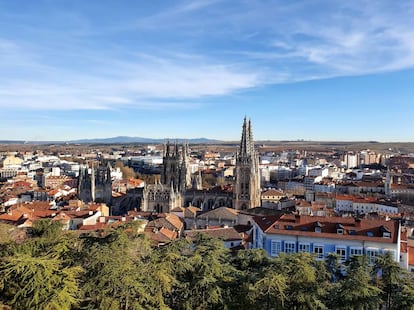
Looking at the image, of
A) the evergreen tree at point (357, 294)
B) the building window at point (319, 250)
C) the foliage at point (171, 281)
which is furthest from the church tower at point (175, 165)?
the evergreen tree at point (357, 294)

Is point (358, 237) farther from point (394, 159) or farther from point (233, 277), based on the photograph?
point (394, 159)

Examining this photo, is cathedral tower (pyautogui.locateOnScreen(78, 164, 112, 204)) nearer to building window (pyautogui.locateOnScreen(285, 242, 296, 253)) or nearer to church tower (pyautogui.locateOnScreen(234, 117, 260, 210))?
church tower (pyautogui.locateOnScreen(234, 117, 260, 210))

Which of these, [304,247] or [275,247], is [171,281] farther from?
[304,247]

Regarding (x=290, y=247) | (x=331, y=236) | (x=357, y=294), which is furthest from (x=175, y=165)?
(x=357, y=294)

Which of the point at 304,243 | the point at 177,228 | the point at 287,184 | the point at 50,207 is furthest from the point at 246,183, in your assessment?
the point at 287,184

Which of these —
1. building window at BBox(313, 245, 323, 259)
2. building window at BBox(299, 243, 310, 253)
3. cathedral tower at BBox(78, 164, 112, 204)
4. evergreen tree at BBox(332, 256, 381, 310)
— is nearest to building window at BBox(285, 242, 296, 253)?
building window at BBox(299, 243, 310, 253)

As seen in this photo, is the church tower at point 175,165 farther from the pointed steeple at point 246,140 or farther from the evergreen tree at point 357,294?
the evergreen tree at point 357,294
